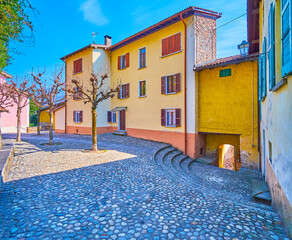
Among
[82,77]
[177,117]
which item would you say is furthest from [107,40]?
[177,117]

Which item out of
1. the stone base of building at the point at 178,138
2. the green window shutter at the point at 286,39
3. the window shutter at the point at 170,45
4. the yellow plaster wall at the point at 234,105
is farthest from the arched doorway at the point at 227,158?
the green window shutter at the point at 286,39

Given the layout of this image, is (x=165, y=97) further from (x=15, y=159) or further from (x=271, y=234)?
(x=271, y=234)

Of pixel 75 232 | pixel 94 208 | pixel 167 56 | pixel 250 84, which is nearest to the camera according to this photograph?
pixel 75 232

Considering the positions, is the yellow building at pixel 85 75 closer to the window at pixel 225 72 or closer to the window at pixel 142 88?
the window at pixel 142 88

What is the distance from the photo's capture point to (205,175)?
9656 millimetres

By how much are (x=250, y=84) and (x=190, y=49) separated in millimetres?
4546

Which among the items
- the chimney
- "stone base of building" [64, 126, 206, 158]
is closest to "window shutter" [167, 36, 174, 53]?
"stone base of building" [64, 126, 206, 158]

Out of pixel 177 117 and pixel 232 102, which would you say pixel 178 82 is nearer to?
pixel 177 117

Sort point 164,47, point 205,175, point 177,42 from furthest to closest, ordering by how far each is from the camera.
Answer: point 164,47 < point 177,42 < point 205,175

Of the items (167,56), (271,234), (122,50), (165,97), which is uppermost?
(122,50)

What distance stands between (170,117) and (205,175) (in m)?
5.42

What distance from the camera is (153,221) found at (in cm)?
362

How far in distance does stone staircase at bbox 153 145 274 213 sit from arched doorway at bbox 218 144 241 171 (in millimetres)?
3406

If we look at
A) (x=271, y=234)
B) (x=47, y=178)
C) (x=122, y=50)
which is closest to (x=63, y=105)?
(x=122, y=50)
